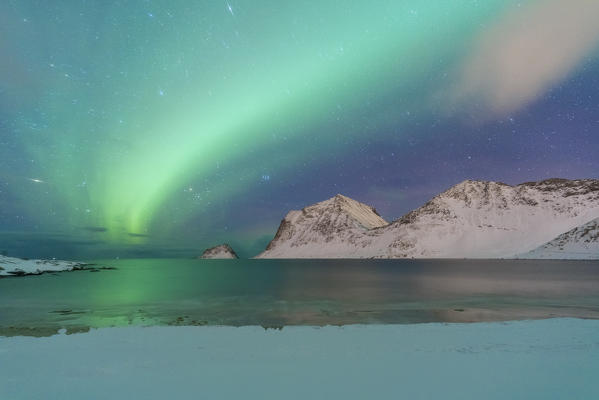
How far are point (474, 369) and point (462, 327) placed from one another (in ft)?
26.8

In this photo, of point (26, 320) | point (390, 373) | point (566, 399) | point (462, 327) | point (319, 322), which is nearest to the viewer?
point (566, 399)

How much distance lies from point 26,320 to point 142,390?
23.7m

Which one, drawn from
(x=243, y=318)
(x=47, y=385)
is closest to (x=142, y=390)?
(x=47, y=385)

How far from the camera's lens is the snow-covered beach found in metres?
10.3

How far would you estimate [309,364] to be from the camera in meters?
12.9

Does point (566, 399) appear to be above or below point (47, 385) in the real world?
below

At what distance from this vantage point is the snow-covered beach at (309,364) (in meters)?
10.3

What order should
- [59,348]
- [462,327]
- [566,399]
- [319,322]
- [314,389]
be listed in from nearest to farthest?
[566,399], [314,389], [59,348], [462,327], [319,322]

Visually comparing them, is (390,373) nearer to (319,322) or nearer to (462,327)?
(462,327)

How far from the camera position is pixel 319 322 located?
25062 mm

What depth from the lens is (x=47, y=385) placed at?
1083 cm

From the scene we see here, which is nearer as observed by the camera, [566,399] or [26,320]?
[566,399]

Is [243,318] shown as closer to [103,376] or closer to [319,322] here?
[319,322]

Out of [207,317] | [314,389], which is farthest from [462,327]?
[207,317]
